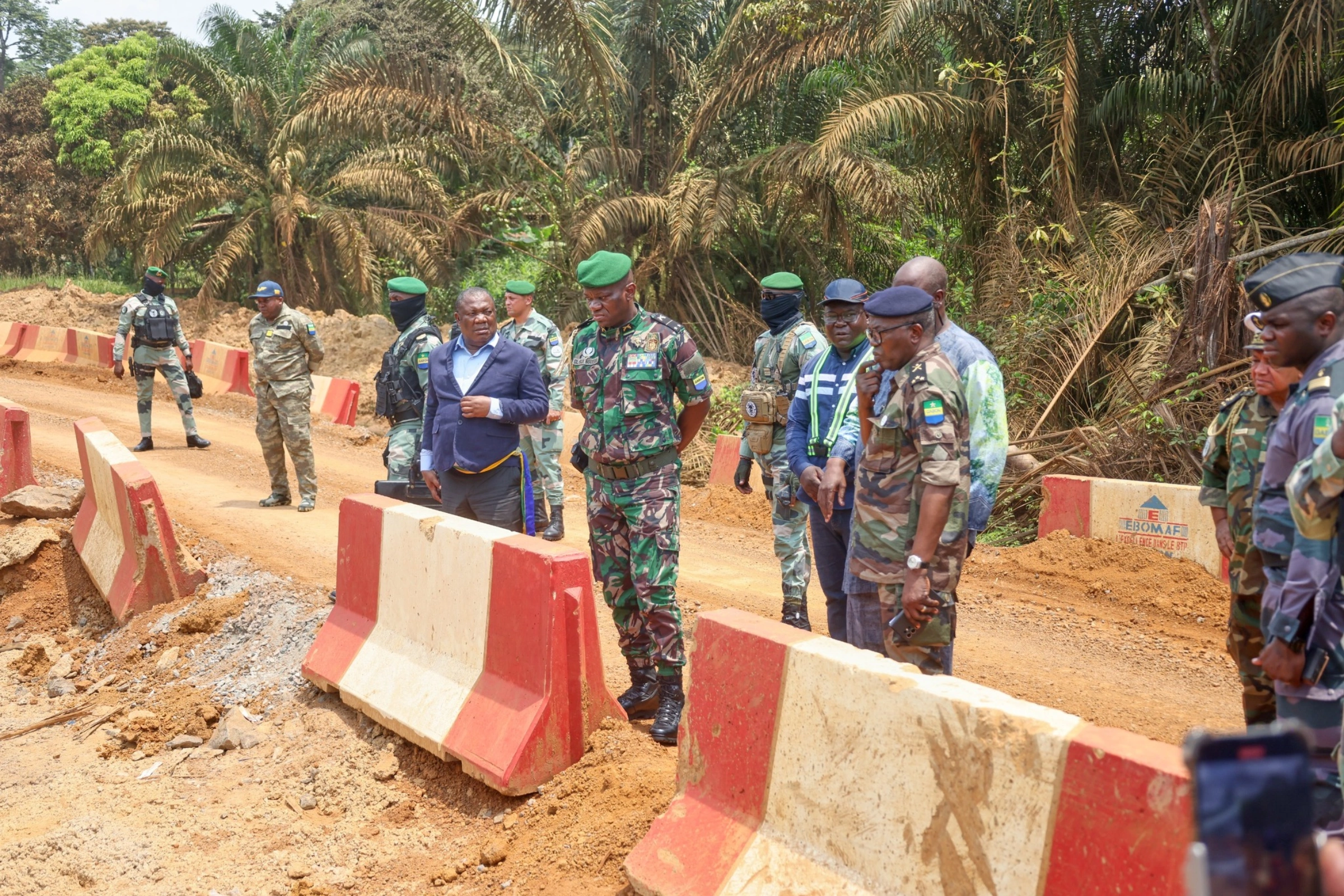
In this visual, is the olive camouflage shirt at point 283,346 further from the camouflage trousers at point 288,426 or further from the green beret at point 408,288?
the green beret at point 408,288

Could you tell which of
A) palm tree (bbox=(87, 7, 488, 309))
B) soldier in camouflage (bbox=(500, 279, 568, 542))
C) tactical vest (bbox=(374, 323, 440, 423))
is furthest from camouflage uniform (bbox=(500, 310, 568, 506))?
palm tree (bbox=(87, 7, 488, 309))

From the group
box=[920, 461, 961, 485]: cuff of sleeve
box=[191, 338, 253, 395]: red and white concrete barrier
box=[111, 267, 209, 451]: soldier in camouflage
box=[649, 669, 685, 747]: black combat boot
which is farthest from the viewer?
Result: box=[191, 338, 253, 395]: red and white concrete barrier

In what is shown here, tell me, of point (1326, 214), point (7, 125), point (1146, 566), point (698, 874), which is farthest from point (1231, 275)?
point (7, 125)

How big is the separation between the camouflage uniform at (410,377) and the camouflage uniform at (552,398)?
96 cm

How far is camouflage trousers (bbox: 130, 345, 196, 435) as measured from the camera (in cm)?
1290

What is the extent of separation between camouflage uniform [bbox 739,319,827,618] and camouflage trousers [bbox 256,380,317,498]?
16.5 feet

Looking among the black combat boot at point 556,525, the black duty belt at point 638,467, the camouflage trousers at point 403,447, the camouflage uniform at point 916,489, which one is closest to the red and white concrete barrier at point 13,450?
the camouflage trousers at point 403,447

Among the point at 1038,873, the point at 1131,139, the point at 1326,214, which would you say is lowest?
the point at 1038,873

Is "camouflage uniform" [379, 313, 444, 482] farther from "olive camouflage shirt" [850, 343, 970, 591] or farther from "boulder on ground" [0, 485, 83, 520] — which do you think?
"olive camouflage shirt" [850, 343, 970, 591]

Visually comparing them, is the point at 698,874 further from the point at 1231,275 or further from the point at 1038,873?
the point at 1231,275

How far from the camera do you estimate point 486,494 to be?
5930 millimetres

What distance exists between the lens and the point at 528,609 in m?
4.25

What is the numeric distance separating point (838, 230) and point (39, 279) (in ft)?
78.1

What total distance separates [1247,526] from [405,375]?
17.7ft
